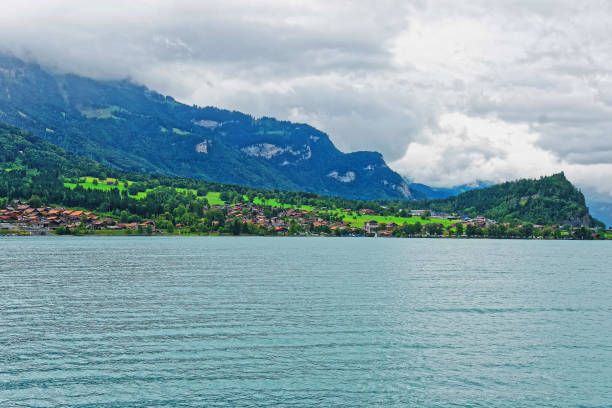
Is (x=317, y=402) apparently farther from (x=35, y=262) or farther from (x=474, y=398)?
(x=35, y=262)

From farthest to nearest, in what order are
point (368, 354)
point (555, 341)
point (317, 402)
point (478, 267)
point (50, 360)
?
point (478, 267) → point (555, 341) → point (368, 354) → point (50, 360) → point (317, 402)

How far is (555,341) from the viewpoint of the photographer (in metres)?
48.0

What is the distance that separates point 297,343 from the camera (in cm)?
4472

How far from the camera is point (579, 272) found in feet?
375

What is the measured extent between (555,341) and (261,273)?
57.5m

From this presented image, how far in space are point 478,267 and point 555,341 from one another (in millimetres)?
75724

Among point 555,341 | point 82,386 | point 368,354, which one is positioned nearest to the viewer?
point 82,386

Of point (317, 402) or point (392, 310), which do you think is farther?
point (392, 310)

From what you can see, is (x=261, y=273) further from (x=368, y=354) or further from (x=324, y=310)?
(x=368, y=354)

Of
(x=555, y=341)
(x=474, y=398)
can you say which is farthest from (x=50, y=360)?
(x=555, y=341)

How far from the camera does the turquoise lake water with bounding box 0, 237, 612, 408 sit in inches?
1309

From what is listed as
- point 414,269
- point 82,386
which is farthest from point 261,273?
point 82,386

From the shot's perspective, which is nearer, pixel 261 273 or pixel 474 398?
pixel 474 398

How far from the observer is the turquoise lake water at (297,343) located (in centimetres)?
3325
